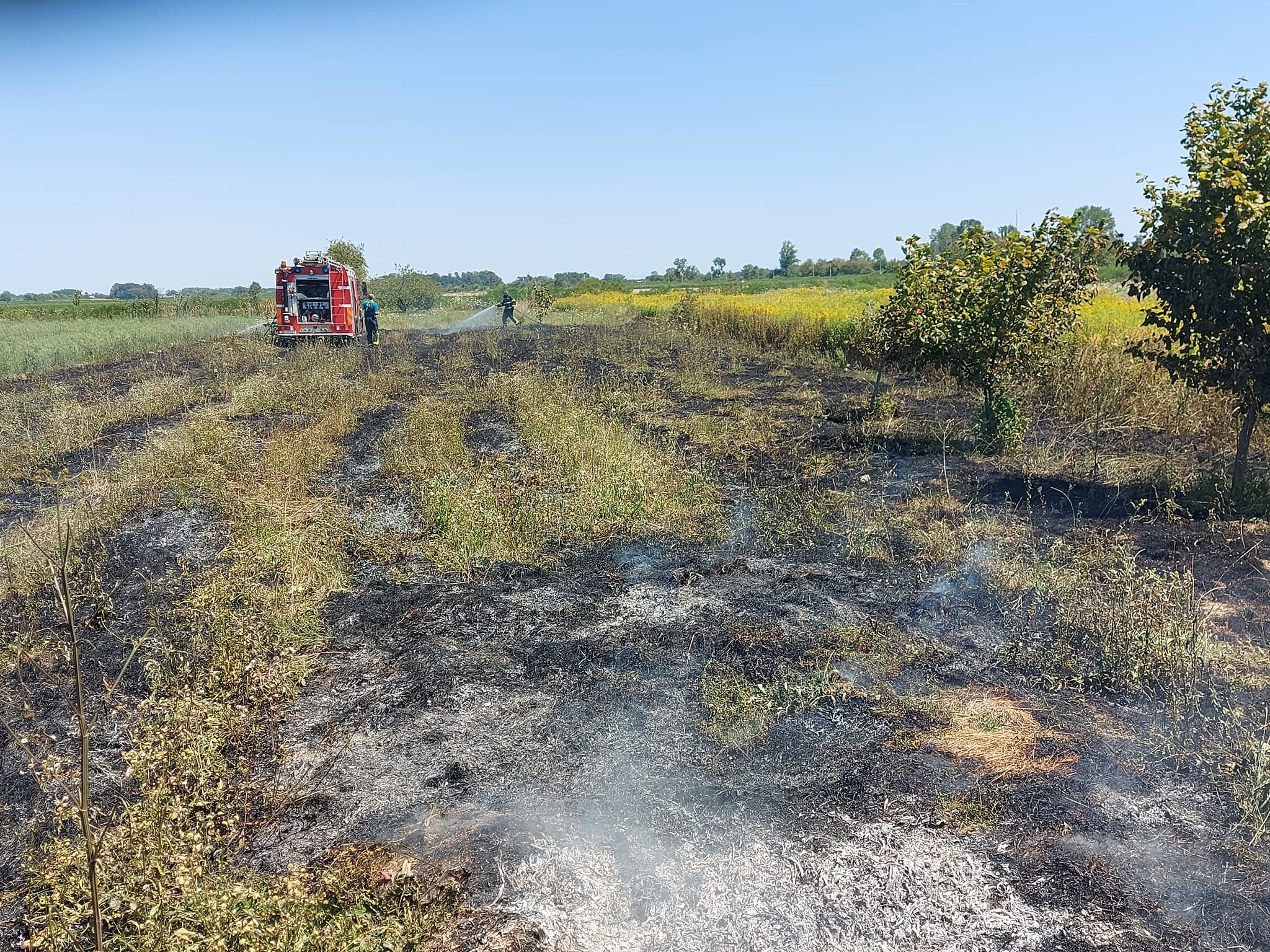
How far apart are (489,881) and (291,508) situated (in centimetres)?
561

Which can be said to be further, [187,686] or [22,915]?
Answer: [187,686]

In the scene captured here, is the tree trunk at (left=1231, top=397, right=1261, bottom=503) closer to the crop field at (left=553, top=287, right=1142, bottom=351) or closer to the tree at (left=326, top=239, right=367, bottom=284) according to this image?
the crop field at (left=553, top=287, right=1142, bottom=351)

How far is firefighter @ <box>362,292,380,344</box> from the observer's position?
81.4 ft

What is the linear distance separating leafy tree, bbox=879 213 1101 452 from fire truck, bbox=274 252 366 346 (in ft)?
56.4

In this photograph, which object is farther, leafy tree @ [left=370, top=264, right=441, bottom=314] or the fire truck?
leafy tree @ [left=370, top=264, right=441, bottom=314]

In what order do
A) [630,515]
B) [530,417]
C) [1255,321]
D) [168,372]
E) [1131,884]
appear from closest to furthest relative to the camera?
1. [1131,884]
2. [1255,321]
3. [630,515]
4. [530,417]
5. [168,372]

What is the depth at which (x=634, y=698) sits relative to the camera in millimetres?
4742

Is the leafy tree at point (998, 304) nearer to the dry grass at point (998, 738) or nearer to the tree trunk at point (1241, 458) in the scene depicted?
the tree trunk at point (1241, 458)

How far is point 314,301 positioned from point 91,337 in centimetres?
898

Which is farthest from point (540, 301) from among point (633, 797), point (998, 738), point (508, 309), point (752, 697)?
point (633, 797)

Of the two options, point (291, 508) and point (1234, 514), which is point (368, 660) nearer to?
point (291, 508)

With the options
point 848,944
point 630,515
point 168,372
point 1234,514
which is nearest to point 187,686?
point 848,944

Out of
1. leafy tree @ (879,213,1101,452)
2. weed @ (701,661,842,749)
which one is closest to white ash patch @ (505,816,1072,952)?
weed @ (701,661,842,749)

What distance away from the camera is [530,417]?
12.2m
